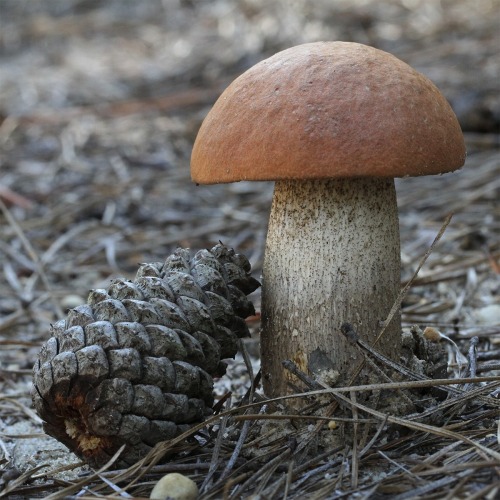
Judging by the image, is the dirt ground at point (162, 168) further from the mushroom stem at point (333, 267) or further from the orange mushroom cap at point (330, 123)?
the orange mushroom cap at point (330, 123)

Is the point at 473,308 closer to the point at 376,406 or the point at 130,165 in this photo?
the point at 376,406

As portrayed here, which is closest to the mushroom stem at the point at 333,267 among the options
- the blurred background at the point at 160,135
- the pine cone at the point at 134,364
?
the pine cone at the point at 134,364

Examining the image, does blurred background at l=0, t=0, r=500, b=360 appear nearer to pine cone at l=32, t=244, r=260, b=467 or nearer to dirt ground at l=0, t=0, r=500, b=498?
dirt ground at l=0, t=0, r=500, b=498

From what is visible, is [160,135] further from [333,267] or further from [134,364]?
[134,364]

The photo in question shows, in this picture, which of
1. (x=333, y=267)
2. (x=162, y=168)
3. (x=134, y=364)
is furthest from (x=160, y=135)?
(x=134, y=364)

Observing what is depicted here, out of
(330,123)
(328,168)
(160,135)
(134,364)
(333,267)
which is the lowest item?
(134,364)

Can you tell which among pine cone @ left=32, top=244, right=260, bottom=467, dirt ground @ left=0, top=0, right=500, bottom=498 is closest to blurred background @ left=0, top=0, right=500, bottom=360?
dirt ground @ left=0, top=0, right=500, bottom=498
